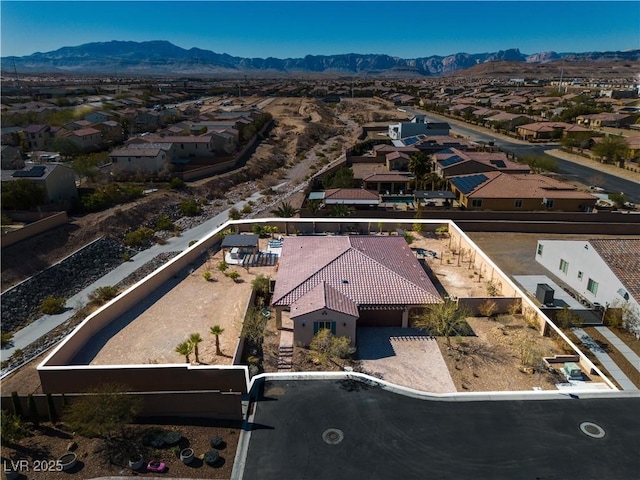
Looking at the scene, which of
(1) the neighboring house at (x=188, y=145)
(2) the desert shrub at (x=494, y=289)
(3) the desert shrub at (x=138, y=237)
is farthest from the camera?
(1) the neighboring house at (x=188, y=145)

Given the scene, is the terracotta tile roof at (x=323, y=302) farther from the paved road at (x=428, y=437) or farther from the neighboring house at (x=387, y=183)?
the neighboring house at (x=387, y=183)

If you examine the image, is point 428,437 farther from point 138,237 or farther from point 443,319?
point 138,237

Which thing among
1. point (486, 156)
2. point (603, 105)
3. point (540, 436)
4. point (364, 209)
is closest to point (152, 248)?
point (364, 209)

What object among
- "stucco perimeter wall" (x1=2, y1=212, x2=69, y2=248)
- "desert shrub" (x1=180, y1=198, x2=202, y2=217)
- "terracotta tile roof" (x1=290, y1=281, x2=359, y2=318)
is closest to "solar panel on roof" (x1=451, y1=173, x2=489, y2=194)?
"terracotta tile roof" (x1=290, y1=281, x2=359, y2=318)

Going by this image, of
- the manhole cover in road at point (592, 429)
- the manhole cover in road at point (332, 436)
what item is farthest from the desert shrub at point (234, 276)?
the manhole cover in road at point (592, 429)

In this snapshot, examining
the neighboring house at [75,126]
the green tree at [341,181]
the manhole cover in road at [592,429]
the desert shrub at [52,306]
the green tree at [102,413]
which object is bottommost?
the desert shrub at [52,306]

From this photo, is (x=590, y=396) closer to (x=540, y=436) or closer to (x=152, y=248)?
(x=540, y=436)

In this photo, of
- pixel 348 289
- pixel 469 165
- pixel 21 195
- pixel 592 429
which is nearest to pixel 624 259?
pixel 592 429
